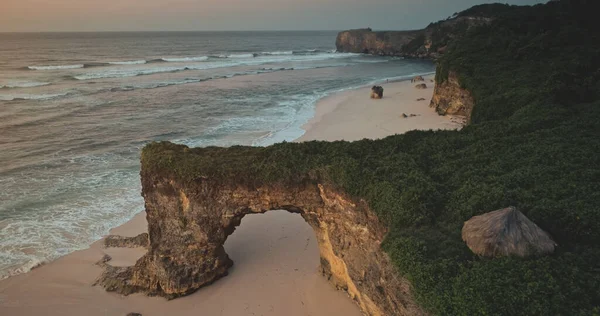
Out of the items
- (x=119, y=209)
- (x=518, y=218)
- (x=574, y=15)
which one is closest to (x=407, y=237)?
(x=518, y=218)

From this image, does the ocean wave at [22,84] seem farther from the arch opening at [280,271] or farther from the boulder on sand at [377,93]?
the arch opening at [280,271]

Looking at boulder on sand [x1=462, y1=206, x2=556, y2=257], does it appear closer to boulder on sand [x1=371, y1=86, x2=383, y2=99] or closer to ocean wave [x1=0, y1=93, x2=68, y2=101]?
boulder on sand [x1=371, y1=86, x2=383, y2=99]

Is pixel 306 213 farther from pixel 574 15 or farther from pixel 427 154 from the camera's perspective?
pixel 574 15

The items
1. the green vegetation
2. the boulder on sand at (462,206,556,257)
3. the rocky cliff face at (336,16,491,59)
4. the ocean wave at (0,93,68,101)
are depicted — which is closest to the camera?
the green vegetation

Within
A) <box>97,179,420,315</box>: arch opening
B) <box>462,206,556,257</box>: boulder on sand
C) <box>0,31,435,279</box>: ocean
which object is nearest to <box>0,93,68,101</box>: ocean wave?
<box>0,31,435,279</box>: ocean

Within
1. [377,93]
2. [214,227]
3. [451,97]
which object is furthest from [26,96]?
[451,97]

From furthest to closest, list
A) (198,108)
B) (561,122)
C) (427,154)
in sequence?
(198,108), (561,122), (427,154)
